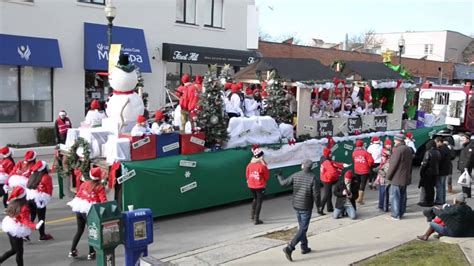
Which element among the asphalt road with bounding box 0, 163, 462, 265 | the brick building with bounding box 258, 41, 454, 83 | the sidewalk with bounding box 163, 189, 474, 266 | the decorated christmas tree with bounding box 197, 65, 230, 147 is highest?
the brick building with bounding box 258, 41, 454, 83

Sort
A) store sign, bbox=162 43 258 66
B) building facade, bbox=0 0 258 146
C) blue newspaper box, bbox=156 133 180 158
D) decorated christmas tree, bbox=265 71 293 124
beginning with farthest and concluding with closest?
store sign, bbox=162 43 258 66 → building facade, bbox=0 0 258 146 → decorated christmas tree, bbox=265 71 293 124 → blue newspaper box, bbox=156 133 180 158

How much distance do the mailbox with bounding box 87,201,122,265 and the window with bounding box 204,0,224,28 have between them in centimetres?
2014

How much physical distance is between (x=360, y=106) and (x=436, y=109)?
5090mm

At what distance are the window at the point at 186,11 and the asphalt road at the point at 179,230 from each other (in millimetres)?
13496

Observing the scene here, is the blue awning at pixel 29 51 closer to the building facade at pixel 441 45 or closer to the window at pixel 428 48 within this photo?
the building facade at pixel 441 45

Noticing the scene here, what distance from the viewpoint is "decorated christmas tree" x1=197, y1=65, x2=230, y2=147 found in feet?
36.6

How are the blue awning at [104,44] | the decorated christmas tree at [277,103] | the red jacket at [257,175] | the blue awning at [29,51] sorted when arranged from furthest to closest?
the blue awning at [104,44] < the blue awning at [29,51] < the decorated christmas tree at [277,103] < the red jacket at [257,175]

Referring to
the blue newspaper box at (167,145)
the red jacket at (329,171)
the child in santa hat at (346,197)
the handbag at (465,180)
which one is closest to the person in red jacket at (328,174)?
the red jacket at (329,171)

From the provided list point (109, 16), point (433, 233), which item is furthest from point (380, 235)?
A: point (109, 16)

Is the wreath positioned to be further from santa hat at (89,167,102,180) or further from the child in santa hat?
the child in santa hat

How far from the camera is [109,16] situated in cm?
1559

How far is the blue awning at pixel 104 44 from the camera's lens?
19.2 m

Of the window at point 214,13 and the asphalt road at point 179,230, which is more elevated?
the window at point 214,13

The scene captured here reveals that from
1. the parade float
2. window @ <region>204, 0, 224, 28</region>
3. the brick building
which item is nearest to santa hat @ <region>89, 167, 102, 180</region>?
the parade float
